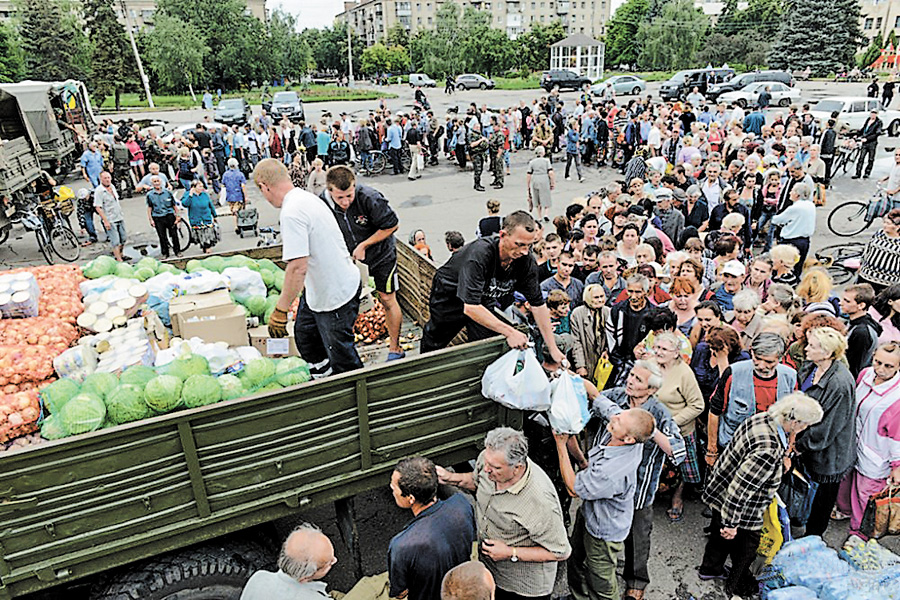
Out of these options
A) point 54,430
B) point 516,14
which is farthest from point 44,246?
point 516,14

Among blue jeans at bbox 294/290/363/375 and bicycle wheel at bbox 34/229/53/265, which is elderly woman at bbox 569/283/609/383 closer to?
blue jeans at bbox 294/290/363/375

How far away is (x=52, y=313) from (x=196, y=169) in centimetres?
1168

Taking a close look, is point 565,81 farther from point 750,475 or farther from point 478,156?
point 750,475

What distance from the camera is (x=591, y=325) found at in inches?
206

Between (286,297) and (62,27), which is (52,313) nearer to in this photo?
(286,297)

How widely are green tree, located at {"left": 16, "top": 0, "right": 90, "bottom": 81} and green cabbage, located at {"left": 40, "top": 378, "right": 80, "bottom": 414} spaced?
50.4 meters

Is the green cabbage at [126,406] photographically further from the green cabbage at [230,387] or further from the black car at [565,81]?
the black car at [565,81]

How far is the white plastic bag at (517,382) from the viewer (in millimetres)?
3738

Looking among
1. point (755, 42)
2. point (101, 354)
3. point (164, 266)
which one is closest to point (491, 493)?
point (101, 354)

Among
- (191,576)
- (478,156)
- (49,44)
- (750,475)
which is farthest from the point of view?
(49,44)

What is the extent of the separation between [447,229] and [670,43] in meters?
53.6

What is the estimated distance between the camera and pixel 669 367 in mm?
4496

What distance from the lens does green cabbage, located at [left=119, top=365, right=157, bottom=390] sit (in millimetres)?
3538

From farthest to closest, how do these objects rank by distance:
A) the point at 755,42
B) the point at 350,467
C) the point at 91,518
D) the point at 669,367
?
the point at 755,42
the point at 669,367
the point at 350,467
the point at 91,518
